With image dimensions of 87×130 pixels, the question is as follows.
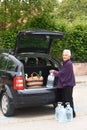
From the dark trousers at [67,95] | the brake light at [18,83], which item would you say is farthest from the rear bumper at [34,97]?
the dark trousers at [67,95]

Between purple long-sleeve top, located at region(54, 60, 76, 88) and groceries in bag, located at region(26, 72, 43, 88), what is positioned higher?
purple long-sleeve top, located at region(54, 60, 76, 88)

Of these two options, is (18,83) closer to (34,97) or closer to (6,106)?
(34,97)

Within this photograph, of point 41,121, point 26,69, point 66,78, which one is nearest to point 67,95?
point 66,78

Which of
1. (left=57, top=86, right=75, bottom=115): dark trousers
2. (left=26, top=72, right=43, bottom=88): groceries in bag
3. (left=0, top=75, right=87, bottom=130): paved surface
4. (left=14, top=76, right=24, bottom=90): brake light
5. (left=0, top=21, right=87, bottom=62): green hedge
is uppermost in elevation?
(left=14, top=76, right=24, bottom=90): brake light

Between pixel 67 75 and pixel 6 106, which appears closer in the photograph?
pixel 67 75

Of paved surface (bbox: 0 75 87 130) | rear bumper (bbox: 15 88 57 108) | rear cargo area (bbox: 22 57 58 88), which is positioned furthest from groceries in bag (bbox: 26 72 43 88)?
paved surface (bbox: 0 75 87 130)

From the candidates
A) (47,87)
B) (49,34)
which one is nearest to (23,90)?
(47,87)

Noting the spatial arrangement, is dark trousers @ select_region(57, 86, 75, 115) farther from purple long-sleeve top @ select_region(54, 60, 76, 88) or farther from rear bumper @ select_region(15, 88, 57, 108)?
rear bumper @ select_region(15, 88, 57, 108)

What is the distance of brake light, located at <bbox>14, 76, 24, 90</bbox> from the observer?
33.2ft

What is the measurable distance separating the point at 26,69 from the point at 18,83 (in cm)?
136

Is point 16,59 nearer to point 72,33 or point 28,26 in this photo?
point 28,26

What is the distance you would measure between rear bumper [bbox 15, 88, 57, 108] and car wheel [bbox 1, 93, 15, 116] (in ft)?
0.82

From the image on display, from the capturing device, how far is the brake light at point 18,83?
1011 cm

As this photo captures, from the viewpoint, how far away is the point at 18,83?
1012cm
